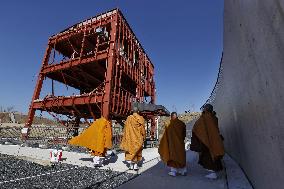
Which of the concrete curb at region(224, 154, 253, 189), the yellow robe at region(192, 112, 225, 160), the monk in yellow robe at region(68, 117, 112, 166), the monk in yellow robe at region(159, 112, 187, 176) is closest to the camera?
the concrete curb at region(224, 154, 253, 189)

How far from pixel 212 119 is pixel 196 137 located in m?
0.52

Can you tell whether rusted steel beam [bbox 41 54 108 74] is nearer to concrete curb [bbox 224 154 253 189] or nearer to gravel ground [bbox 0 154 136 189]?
gravel ground [bbox 0 154 136 189]

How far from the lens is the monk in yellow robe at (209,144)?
4.93 meters

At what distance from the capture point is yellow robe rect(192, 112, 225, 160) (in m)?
4.90

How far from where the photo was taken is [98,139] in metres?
7.09

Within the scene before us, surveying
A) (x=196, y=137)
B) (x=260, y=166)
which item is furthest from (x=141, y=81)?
(x=260, y=166)

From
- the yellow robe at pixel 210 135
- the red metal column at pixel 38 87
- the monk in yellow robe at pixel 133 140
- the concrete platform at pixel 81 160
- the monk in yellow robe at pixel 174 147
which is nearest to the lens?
the yellow robe at pixel 210 135

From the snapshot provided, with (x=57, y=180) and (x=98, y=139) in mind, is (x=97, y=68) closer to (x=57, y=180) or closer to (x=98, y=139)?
(x=98, y=139)

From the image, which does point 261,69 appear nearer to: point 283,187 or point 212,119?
point 283,187

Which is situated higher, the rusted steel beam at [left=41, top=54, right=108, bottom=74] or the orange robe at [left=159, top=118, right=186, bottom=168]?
the rusted steel beam at [left=41, top=54, right=108, bottom=74]

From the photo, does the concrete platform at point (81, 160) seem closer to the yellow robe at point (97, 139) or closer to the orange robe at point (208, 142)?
the yellow robe at point (97, 139)

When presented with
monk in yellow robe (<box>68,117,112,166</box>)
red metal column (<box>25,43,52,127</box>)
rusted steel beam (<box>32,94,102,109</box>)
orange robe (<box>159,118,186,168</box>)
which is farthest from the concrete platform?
red metal column (<box>25,43,52,127</box>)

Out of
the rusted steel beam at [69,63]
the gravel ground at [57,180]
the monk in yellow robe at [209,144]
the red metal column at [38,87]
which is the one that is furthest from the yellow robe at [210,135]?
the red metal column at [38,87]

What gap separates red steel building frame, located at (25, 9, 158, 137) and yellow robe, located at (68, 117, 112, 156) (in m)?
7.76
